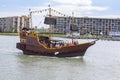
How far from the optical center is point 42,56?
163 ft

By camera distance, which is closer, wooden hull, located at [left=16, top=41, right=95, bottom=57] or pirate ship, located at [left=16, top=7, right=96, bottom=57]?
wooden hull, located at [left=16, top=41, right=95, bottom=57]

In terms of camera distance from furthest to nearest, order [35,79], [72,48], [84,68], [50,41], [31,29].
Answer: [31,29]
[50,41]
[72,48]
[84,68]
[35,79]

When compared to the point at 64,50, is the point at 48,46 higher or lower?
higher

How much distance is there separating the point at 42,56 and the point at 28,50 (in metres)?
3.22

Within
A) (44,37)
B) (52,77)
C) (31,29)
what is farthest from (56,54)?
(52,77)

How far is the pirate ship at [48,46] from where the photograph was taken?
4800 cm

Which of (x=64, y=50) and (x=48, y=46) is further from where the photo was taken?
(x=48, y=46)

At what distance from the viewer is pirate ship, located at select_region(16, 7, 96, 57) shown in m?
48.0

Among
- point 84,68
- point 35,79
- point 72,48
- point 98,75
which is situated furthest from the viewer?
point 72,48

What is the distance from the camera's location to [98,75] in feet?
107

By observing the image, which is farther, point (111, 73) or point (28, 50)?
point (28, 50)

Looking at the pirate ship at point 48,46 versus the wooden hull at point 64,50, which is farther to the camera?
the pirate ship at point 48,46

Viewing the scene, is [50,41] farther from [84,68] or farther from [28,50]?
[84,68]

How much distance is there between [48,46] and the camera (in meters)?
50.6
